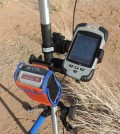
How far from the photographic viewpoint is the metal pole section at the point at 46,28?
5.82 feet

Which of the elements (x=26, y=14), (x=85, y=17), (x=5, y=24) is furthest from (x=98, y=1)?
(x=5, y=24)

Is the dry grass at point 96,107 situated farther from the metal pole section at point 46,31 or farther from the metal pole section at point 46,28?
the metal pole section at point 46,28

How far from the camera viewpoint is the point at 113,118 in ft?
9.78

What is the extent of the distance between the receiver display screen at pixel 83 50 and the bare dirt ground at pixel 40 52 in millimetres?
1187

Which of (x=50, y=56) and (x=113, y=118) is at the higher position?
(x=50, y=56)

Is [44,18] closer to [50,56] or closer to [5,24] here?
[50,56]

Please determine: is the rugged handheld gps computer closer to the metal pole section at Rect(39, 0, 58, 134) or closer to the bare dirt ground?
the metal pole section at Rect(39, 0, 58, 134)

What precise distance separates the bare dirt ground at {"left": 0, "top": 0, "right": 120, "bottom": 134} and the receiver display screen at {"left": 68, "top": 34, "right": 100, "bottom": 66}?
1.19 meters

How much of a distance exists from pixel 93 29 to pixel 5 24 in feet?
9.72

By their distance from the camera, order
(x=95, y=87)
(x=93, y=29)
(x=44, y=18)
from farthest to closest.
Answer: (x=95, y=87)
(x=93, y=29)
(x=44, y=18)

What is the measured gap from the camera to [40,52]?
4145mm

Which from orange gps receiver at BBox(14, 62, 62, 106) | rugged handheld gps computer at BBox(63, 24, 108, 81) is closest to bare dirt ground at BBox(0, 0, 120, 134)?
rugged handheld gps computer at BBox(63, 24, 108, 81)

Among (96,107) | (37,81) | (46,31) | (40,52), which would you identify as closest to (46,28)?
(46,31)

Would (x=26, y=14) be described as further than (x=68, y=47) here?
Yes
